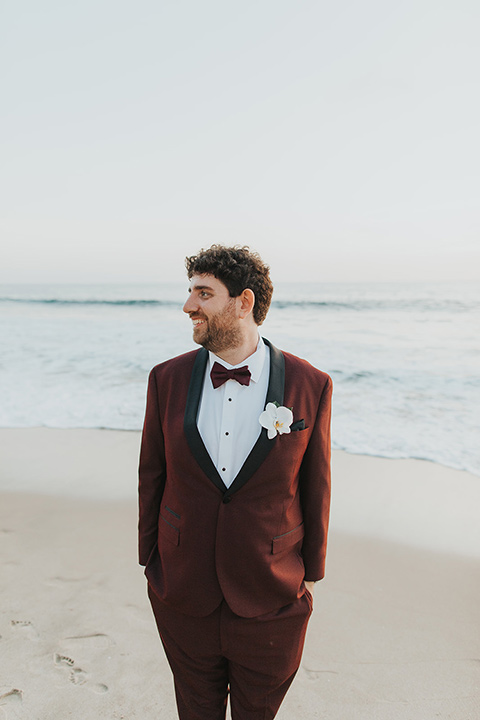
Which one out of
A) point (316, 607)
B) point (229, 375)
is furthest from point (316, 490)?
point (316, 607)

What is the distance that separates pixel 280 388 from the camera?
1752 mm

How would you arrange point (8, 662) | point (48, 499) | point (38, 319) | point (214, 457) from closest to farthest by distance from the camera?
point (214, 457) → point (8, 662) → point (48, 499) → point (38, 319)

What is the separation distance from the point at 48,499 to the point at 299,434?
3743 millimetres

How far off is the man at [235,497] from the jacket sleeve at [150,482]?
1 cm

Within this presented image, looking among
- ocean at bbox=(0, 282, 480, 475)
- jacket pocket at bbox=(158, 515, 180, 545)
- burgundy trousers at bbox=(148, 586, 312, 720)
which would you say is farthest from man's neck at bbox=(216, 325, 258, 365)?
ocean at bbox=(0, 282, 480, 475)

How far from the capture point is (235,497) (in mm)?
1653

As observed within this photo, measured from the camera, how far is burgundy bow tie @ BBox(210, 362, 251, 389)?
5.71 feet

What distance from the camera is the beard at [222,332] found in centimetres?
175

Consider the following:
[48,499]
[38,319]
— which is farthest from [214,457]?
[38,319]

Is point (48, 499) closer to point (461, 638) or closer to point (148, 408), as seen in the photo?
point (148, 408)

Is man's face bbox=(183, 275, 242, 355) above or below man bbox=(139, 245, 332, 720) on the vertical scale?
above

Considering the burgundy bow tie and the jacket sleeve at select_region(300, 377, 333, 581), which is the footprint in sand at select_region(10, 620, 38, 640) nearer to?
the jacket sleeve at select_region(300, 377, 333, 581)

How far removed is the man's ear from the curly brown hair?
2 cm

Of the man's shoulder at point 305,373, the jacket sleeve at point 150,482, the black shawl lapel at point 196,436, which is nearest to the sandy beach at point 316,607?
the jacket sleeve at point 150,482
